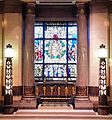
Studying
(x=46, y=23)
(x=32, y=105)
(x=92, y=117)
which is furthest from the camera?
(x=46, y=23)

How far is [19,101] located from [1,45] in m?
2.45

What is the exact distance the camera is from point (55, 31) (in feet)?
59.8

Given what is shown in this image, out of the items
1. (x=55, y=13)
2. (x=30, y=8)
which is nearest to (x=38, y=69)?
(x=55, y=13)

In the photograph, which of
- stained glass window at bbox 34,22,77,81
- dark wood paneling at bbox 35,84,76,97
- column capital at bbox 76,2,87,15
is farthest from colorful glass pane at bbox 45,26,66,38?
column capital at bbox 76,2,87,15

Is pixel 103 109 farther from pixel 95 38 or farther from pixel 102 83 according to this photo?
pixel 95 38

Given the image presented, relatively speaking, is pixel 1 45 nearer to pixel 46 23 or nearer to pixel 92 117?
pixel 46 23

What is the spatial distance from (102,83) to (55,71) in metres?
3.90

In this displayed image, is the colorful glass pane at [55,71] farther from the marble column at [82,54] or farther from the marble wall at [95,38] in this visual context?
the marble wall at [95,38]

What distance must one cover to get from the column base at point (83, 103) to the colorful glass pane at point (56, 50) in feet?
9.78

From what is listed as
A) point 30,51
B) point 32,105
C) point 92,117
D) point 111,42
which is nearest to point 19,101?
point 32,105

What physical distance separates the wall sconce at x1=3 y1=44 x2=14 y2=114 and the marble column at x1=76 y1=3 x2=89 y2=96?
275cm

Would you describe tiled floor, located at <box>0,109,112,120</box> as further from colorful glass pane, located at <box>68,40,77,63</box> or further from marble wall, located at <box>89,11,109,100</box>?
colorful glass pane, located at <box>68,40,77,63</box>

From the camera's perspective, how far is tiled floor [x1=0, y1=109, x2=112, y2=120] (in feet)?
46.2

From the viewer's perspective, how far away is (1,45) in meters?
16.3
